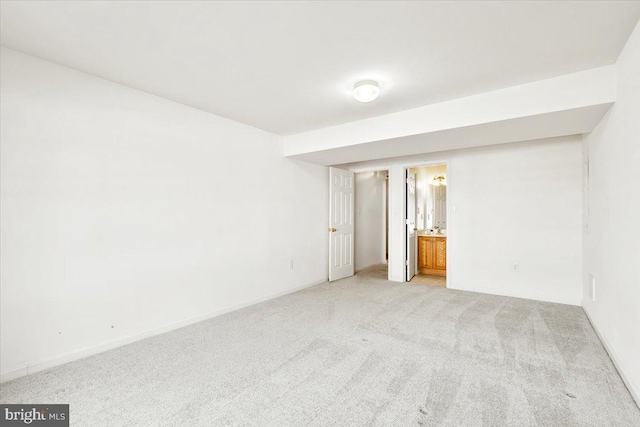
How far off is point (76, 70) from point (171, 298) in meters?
2.26

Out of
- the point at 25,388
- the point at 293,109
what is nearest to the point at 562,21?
the point at 293,109

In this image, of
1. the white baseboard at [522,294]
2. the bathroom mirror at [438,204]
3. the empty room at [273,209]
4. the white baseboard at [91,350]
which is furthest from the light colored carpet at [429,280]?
the white baseboard at [91,350]

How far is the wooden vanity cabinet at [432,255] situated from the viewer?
Answer: 19.0ft

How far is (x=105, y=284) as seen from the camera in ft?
8.82

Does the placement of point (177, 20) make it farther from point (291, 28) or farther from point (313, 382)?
point (313, 382)

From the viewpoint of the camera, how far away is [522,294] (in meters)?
4.25

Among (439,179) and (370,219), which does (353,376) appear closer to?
(370,219)

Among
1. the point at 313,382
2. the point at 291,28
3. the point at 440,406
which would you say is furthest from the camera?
the point at 313,382

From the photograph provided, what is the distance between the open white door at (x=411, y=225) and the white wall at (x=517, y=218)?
0.59 meters

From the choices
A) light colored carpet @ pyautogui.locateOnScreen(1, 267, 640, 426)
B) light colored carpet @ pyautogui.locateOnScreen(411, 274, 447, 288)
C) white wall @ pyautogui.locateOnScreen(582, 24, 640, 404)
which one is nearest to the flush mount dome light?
white wall @ pyautogui.locateOnScreen(582, 24, 640, 404)

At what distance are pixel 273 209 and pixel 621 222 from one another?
365 cm

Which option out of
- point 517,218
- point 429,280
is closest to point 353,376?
point 517,218

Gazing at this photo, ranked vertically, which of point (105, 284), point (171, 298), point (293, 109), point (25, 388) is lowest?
point (25, 388)

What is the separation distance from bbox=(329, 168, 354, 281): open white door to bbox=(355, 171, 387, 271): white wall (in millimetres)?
744
